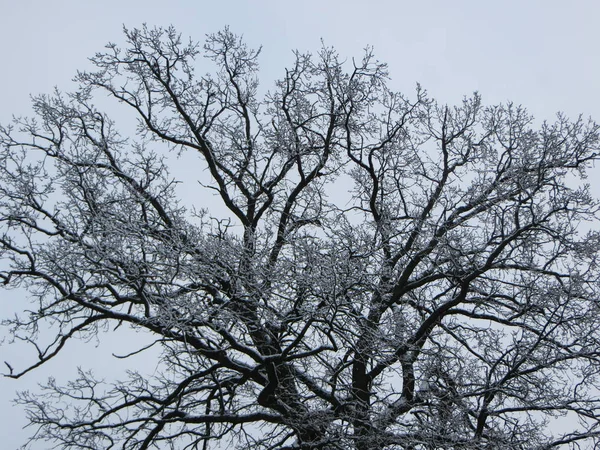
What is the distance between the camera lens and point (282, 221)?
11.1 meters

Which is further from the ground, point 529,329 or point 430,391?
point 529,329

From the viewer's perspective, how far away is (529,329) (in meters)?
10.1

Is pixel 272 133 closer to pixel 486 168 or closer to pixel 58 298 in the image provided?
pixel 486 168

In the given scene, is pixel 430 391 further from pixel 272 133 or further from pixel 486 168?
pixel 272 133

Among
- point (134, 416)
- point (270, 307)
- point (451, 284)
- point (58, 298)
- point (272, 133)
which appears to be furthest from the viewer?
point (272, 133)

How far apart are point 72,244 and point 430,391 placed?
4.65 m

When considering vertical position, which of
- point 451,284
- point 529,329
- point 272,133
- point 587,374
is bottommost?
point 587,374

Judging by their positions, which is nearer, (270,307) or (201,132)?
(270,307)

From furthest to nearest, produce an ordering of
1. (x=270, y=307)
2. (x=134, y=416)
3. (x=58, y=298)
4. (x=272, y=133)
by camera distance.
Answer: (x=272, y=133)
(x=134, y=416)
(x=58, y=298)
(x=270, y=307)

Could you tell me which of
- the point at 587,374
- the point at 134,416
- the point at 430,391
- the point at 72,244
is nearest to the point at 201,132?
the point at 72,244

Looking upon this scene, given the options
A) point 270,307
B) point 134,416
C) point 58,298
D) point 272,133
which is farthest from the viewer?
point 272,133

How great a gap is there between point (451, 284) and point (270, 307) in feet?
10.5

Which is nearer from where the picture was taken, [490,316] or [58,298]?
[58,298]

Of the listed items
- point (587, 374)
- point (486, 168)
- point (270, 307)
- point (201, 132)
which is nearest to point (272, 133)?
point (201, 132)
